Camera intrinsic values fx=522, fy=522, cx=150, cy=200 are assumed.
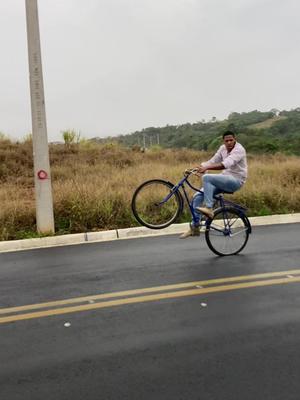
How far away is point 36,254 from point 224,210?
11.1ft

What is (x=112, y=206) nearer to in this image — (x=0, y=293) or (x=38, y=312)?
(x=0, y=293)

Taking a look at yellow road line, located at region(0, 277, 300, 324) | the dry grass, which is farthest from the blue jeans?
the dry grass

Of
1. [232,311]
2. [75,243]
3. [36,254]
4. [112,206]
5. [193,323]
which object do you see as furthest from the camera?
[112,206]

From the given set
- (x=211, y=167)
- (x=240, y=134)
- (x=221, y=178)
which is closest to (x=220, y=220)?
(x=221, y=178)

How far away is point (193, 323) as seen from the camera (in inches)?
203

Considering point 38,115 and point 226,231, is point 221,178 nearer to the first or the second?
point 226,231

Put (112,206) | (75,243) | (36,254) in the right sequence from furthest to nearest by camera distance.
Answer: (112,206) → (75,243) → (36,254)

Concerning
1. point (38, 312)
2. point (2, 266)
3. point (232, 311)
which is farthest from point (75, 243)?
point (232, 311)

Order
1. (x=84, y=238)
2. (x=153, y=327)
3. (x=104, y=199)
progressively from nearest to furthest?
(x=153, y=327) → (x=84, y=238) → (x=104, y=199)

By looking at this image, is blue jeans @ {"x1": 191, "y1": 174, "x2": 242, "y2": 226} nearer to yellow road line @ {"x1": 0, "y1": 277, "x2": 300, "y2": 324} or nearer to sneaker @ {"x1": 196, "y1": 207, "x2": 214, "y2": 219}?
sneaker @ {"x1": 196, "y1": 207, "x2": 214, "y2": 219}

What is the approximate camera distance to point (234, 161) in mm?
8102

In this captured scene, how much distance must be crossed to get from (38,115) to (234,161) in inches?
189

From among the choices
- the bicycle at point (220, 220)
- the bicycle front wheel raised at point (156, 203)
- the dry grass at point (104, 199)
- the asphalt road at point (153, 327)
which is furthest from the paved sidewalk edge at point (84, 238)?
the bicycle at point (220, 220)

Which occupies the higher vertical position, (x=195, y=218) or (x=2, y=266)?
(x=195, y=218)
